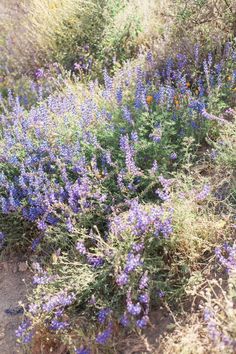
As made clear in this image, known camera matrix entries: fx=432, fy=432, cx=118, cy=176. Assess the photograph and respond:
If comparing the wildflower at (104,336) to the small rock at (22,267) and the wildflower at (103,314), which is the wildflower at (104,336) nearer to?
the wildflower at (103,314)

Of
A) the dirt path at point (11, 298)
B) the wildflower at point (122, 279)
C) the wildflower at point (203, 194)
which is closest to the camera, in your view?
the wildflower at point (122, 279)

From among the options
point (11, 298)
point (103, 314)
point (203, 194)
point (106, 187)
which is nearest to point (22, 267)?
point (11, 298)

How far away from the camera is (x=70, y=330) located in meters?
2.60

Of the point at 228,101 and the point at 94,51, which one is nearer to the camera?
the point at 228,101

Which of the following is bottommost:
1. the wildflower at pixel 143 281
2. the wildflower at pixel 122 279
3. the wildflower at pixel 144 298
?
the wildflower at pixel 144 298

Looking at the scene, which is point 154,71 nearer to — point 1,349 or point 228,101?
point 228,101

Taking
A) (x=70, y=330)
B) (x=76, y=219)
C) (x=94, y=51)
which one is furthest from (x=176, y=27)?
(x=70, y=330)

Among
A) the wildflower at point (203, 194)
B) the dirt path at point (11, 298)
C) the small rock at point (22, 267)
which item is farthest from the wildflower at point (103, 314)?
the small rock at point (22, 267)

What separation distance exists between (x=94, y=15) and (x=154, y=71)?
1.73 meters

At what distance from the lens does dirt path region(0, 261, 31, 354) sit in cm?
284

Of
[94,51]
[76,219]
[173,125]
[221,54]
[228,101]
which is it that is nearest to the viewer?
[76,219]

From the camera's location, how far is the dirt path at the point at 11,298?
2.84m

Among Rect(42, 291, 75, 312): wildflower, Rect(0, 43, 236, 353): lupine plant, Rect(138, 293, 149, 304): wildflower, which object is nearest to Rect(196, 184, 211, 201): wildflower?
Rect(0, 43, 236, 353): lupine plant

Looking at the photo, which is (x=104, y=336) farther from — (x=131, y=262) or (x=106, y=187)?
(x=106, y=187)
